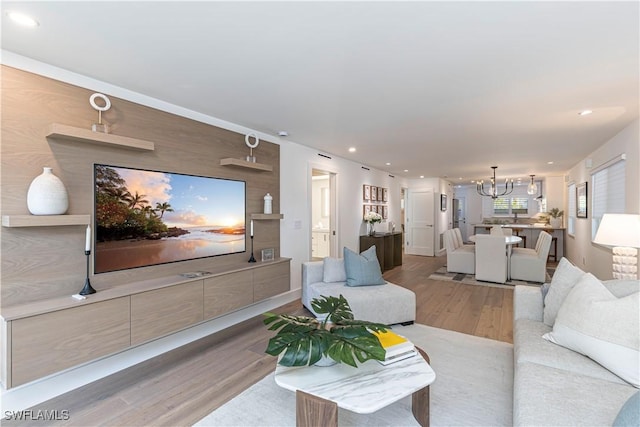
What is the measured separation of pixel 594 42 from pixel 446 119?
1507mm

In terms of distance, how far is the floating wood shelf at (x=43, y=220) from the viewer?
1.86 metres

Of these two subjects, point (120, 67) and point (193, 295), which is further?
point (193, 295)

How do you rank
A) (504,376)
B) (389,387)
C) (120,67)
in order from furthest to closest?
(504,376) < (120,67) < (389,387)

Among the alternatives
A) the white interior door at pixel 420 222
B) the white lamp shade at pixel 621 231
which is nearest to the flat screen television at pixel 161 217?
the white lamp shade at pixel 621 231

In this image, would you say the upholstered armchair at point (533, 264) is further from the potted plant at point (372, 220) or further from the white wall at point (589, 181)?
the potted plant at point (372, 220)

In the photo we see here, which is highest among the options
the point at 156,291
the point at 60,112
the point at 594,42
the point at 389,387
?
the point at 594,42

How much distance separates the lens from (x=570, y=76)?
222 centimetres

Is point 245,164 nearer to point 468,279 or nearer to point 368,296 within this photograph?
point 368,296

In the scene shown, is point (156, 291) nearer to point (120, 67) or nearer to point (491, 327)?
point (120, 67)

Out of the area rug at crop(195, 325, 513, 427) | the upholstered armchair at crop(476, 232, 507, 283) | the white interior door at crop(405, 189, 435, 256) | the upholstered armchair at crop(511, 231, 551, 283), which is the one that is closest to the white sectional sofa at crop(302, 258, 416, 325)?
the area rug at crop(195, 325, 513, 427)

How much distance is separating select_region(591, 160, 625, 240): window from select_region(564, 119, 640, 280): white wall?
0.16 meters

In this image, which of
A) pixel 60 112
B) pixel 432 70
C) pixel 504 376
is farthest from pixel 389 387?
pixel 60 112

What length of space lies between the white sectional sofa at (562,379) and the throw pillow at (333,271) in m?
2.01

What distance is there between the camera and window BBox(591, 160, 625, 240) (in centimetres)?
382
